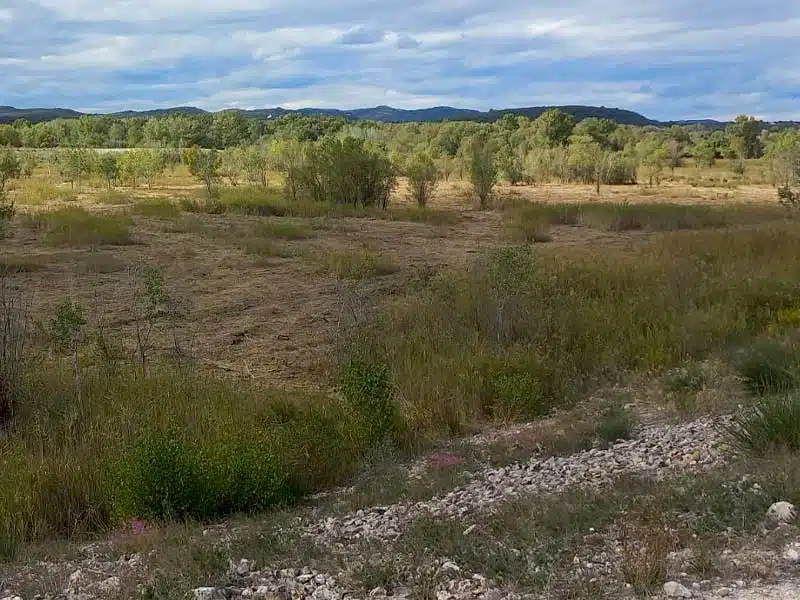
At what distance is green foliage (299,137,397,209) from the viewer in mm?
26422

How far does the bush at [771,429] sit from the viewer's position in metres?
4.70

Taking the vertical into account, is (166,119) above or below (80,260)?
above

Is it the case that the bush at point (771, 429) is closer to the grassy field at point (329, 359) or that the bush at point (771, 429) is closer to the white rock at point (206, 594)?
the grassy field at point (329, 359)

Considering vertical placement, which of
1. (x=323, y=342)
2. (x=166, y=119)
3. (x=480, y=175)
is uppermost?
(x=166, y=119)

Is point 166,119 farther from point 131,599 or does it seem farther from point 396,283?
point 131,599

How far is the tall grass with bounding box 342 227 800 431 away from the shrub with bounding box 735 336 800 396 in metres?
1.01

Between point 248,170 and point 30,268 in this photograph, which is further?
point 248,170

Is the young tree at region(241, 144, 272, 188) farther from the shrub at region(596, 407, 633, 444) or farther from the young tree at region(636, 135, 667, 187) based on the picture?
the shrub at region(596, 407, 633, 444)

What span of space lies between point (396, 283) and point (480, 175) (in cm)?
1606

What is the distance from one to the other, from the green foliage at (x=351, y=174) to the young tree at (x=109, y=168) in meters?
13.8

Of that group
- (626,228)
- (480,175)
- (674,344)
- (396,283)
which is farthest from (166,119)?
(674,344)

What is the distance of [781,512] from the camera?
3707mm

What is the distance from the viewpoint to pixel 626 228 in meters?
22.2

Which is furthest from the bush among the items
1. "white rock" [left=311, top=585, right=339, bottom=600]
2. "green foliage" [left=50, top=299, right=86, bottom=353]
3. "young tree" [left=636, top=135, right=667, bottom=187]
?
"young tree" [left=636, top=135, right=667, bottom=187]
